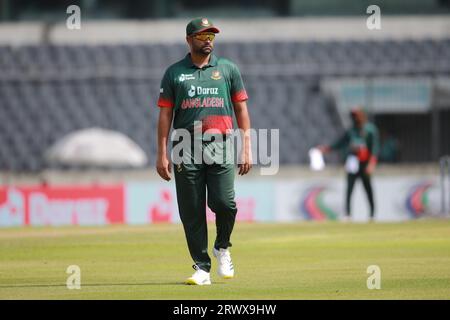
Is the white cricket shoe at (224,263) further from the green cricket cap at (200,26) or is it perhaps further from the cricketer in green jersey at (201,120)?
the green cricket cap at (200,26)

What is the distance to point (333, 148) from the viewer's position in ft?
72.4

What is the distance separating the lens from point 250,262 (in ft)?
45.0

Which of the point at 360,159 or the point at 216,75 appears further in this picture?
the point at 360,159

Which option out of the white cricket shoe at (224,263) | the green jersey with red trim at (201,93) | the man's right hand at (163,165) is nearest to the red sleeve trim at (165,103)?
the green jersey with red trim at (201,93)

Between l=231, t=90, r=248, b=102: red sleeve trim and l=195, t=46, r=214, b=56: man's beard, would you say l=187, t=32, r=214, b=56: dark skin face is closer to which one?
l=195, t=46, r=214, b=56: man's beard

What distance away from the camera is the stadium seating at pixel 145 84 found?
26.8 metres

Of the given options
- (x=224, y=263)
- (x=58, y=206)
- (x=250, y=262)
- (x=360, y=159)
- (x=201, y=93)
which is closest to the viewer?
(x=201, y=93)

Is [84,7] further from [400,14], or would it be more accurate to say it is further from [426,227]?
[426,227]

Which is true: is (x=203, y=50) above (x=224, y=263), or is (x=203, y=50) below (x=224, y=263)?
above

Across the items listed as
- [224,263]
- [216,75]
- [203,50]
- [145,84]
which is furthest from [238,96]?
[145,84]

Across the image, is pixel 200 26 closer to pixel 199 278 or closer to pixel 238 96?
pixel 238 96

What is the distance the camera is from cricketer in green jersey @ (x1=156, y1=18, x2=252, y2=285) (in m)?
11.1

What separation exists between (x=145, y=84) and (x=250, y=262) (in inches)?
577

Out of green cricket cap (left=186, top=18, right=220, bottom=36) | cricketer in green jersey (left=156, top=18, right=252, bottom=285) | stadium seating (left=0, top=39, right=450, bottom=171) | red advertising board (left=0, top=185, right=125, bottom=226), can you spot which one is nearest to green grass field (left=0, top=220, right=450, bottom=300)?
cricketer in green jersey (left=156, top=18, right=252, bottom=285)
